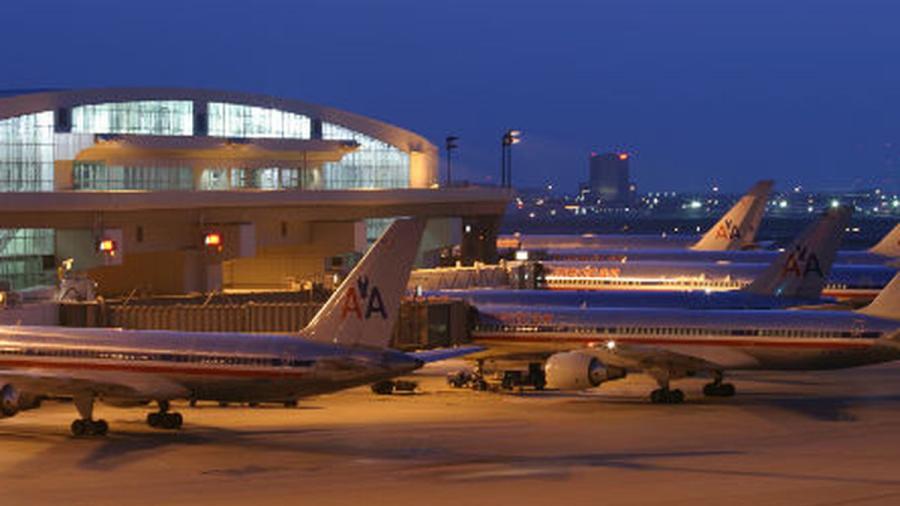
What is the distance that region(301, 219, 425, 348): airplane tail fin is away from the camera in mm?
42906

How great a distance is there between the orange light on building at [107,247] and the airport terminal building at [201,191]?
0.29 meters

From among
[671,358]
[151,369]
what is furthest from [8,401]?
[671,358]

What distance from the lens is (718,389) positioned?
187 ft

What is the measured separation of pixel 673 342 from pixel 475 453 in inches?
685

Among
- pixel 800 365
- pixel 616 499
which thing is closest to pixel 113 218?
pixel 800 365

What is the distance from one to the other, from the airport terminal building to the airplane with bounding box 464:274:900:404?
21000 mm

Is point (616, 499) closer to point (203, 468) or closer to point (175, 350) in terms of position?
point (203, 468)

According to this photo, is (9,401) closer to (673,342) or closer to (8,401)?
(8,401)

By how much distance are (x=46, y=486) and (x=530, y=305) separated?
1231 inches

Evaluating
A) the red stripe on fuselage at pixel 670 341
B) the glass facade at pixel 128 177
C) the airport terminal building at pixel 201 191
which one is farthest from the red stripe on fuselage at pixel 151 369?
the glass facade at pixel 128 177

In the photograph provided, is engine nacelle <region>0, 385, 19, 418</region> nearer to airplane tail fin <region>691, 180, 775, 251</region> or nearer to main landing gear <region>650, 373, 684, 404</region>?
main landing gear <region>650, 373, 684, 404</region>

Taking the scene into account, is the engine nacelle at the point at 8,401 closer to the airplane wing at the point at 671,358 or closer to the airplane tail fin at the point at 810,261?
the airplane wing at the point at 671,358

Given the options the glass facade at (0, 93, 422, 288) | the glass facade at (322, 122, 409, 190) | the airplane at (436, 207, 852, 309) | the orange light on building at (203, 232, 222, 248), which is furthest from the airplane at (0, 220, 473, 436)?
the glass facade at (322, 122, 409, 190)

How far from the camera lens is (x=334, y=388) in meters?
42.9
